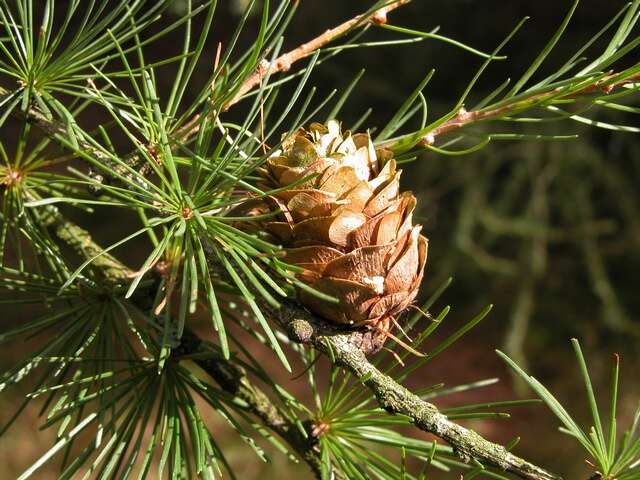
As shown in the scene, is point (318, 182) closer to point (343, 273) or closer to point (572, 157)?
point (343, 273)

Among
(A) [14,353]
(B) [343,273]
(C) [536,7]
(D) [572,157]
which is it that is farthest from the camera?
(C) [536,7]

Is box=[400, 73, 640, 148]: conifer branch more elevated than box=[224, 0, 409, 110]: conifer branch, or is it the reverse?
box=[224, 0, 409, 110]: conifer branch

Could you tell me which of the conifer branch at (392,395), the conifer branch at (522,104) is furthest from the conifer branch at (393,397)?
the conifer branch at (522,104)

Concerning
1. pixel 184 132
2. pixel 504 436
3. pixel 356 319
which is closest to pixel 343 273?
pixel 356 319

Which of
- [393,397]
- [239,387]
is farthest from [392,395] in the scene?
[239,387]

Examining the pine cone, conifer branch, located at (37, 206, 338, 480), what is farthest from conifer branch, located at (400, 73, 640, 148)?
conifer branch, located at (37, 206, 338, 480)

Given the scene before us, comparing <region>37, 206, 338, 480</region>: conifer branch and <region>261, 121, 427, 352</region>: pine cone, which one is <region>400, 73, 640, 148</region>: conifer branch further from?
<region>37, 206, 338, 480</region>: conifer branch

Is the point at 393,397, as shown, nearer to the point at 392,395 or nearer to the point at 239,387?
the point at 392,395

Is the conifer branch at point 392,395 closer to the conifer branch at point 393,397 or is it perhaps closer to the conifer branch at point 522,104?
the conifer branch at point 393,397
